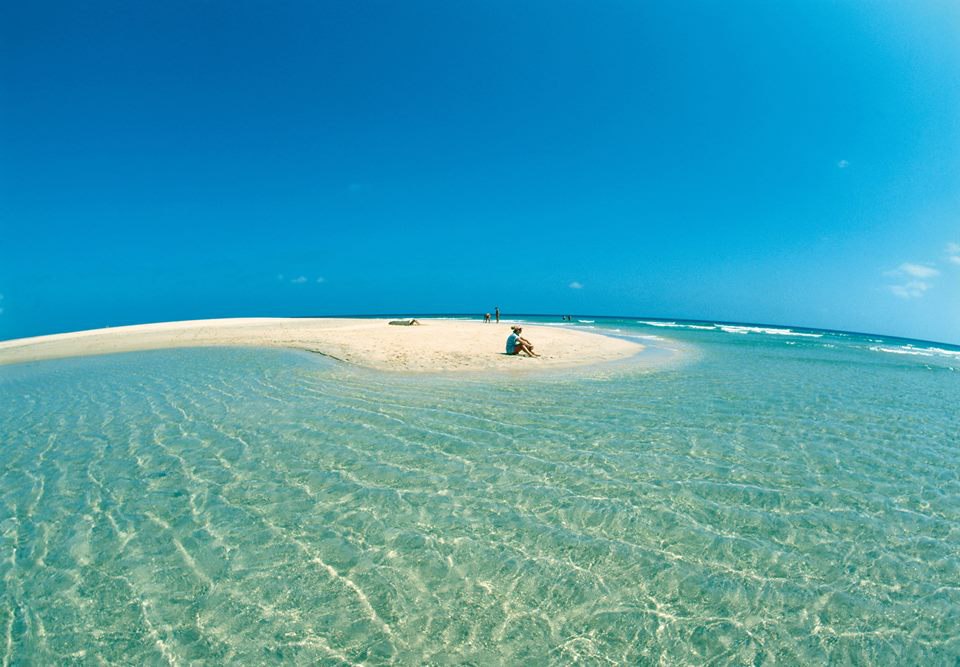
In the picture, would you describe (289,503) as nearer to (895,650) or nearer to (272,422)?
(272,422)

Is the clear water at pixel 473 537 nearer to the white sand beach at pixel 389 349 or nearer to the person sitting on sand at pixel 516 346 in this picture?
the white sand beach at pixel 389 349

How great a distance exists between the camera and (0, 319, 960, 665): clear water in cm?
372

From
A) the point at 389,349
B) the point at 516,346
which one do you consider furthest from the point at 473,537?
A: the point at 389,349

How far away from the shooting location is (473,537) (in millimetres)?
5199

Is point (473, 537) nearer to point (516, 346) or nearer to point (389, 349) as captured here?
point (516, 346)

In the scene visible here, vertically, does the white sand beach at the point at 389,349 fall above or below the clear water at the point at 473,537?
above

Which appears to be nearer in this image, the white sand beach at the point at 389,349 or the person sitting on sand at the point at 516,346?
the white sand beach at the point at 389,349

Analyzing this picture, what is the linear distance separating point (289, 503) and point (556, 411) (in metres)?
6.87

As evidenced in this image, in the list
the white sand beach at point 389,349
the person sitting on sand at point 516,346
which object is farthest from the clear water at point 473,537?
the person sitting on sand at point 516,346

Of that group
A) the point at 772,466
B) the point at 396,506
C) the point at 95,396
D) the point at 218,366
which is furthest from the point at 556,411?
the point at 218,366

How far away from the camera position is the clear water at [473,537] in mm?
3723

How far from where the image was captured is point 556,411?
36.0ft

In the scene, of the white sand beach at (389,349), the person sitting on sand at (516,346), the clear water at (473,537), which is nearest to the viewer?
the clear water at (473,537)

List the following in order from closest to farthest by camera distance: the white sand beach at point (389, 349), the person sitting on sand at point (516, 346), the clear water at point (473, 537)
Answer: the clear water at point (473, 537), the white sand beach at point (389, 349), the person sitting on sand at point (516, 346)
